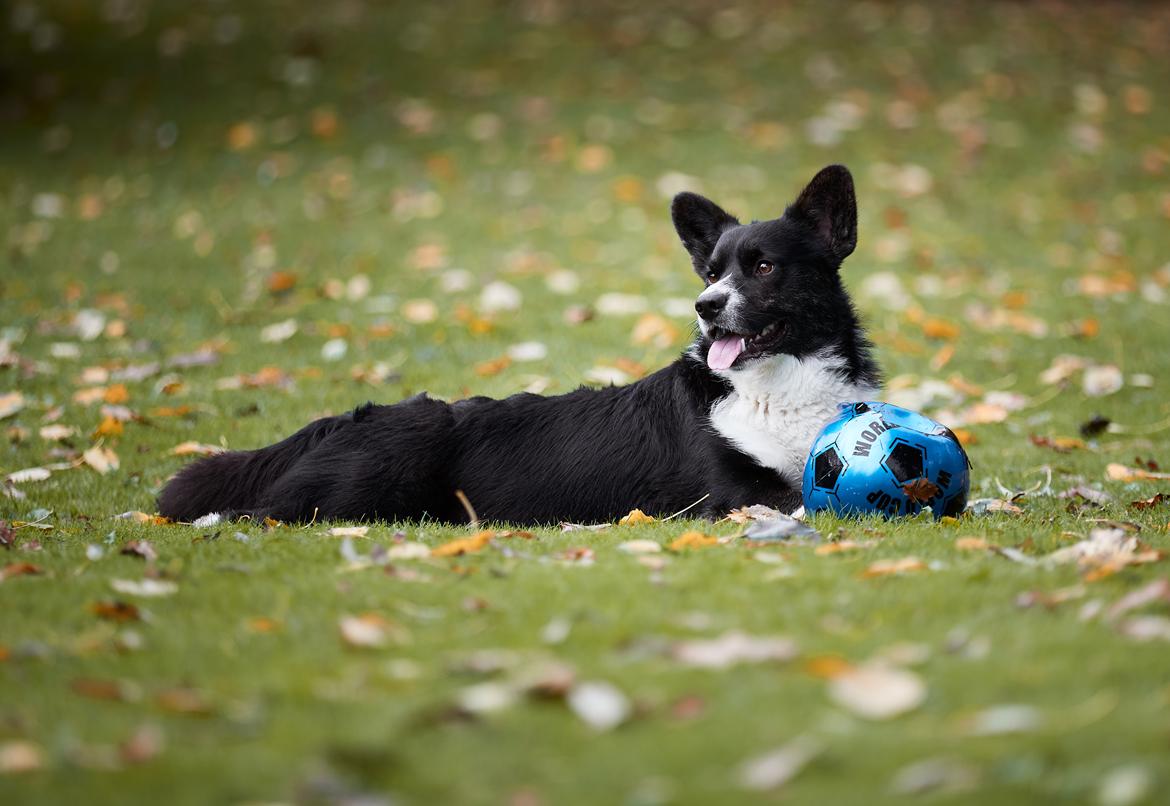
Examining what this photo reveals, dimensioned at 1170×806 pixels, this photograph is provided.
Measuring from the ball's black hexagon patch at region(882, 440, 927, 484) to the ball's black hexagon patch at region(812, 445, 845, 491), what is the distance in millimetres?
184

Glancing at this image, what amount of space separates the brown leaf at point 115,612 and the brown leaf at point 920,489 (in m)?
2.93

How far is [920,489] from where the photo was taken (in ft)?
17.0

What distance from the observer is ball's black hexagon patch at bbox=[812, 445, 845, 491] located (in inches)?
205

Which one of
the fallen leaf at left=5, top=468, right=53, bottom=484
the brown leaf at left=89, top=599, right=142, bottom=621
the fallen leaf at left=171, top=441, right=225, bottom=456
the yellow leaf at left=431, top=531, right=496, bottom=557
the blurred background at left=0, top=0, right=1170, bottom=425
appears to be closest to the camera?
the brown leaf at left=89, top=599, right=142, bottom=621

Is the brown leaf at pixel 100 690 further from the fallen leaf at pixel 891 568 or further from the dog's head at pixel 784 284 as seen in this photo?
the dog's head at pixel 784 284

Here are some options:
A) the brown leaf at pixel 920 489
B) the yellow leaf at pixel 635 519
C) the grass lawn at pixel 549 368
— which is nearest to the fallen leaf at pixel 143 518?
the grass lawn at pixel 549 368

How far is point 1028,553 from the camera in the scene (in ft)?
14.6

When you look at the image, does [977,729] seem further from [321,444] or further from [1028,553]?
[321,444]

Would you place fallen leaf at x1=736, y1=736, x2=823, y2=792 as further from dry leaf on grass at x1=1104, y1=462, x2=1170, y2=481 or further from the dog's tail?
dry leaf on grass at x1=1104, y1=462, x2=1170, y2=481

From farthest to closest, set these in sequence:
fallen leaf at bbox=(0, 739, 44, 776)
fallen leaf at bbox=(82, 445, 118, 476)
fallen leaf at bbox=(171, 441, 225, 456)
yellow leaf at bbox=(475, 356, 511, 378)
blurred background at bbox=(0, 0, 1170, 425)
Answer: blurred background at bbox=(0, 0, 1170, 425), yellow leaf at bbox=(475, 356, 511, 378), fallen leaf at bbox=(171, 441, 225, 456), fallen leaf at bbox=(82, 445, 118, 476), fallen leaf at bbox=(0, 739, 44, 776)

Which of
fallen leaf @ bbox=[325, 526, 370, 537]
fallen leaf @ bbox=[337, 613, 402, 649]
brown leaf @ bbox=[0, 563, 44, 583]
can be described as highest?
fallen leaf @ bbox=[337, 613, 402, 649]

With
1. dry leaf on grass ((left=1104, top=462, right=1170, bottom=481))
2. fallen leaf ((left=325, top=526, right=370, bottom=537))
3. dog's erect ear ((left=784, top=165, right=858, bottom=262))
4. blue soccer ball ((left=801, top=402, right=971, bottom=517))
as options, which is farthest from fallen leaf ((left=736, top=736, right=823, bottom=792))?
dry leaf on grass ((left=1104, top=462, right=1170, bottom=481))

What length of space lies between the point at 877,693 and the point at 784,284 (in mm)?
2874

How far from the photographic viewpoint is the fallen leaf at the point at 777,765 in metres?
2.69
